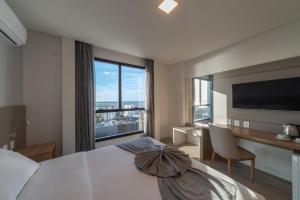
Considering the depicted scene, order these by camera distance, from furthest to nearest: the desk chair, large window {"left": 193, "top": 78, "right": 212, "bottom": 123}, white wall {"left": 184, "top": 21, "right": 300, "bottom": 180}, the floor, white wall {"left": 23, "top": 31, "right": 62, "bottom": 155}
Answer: large window {"left": 193, "top": 78, "right": 212, "bottom": 123} → white wall {"left": 23, "top": 31, "right": 62, "bottom": 155} → the desk chair → white wall {"left": 184, "top": 21, "right": 300, "bottom": 180} → the floor

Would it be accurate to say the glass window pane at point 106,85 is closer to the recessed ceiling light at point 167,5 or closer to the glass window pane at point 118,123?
the glass window pane at point 118,123

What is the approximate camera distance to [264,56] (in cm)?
205

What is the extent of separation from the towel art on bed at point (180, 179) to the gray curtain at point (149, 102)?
6.73 ft

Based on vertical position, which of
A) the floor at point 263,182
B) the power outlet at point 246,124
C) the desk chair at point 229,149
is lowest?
the floor at point 263,182

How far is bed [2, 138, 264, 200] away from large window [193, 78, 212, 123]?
2252mm

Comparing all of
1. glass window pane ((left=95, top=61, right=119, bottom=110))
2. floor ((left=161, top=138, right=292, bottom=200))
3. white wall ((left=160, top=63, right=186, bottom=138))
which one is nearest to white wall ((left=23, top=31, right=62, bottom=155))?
glass window pane ((left=95, top=61, right=119, bottom=110))

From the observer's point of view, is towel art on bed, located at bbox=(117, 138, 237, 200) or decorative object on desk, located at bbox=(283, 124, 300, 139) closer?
towel art on bed, located at bbox=(117, 138, 237, 200)

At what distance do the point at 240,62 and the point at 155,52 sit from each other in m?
1.73

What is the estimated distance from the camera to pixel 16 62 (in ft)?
6.73

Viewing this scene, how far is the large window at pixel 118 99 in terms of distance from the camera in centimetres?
305

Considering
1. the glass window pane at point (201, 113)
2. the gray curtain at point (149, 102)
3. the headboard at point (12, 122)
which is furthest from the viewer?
the gray curtain at point (149, 102)

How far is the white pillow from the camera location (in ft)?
2.89

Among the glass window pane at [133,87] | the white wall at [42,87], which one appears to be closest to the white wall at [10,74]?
the white wall at [42,87]

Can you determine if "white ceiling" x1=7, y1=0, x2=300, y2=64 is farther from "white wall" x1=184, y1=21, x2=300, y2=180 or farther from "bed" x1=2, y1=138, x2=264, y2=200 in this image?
"bed" x1=2, y1=138, x2=264, y2=200
